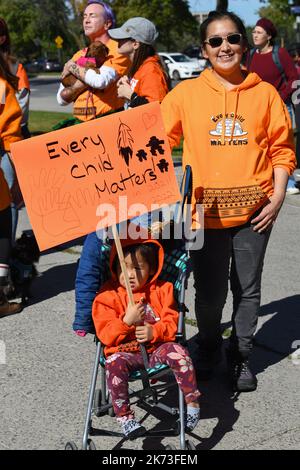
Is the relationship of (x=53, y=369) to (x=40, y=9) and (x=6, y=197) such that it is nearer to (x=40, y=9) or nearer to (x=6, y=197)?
(x=6, y=197)

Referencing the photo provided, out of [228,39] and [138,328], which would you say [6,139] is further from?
[138,328]

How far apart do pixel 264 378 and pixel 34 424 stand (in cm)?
135

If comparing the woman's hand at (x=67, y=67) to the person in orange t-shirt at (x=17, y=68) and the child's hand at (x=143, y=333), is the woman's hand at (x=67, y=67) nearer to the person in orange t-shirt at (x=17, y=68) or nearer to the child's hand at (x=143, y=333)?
the person in orange t-shirt at (x=17, y=68)

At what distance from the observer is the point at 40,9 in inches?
2778

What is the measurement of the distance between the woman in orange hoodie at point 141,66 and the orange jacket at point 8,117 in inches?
31.6

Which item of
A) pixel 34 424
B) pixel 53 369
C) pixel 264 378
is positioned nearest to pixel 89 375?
pixel 53 369

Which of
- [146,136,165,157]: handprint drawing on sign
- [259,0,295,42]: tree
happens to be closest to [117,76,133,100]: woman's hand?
[146,136,165,157]: handprint drawing on sign

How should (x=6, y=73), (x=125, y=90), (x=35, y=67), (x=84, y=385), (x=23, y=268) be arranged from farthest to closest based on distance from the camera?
(x=35, y=67) → (x=23, y=268) → (x=6, y=73) → (x=125, y=90) → (x=84, y=385)

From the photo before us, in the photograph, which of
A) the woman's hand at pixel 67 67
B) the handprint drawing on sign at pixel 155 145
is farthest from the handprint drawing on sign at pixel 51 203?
the woman's hand at pixel 67 67

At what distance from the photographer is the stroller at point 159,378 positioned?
3.49 metres

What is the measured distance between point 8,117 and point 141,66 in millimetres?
973

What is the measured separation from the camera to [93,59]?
5.86m

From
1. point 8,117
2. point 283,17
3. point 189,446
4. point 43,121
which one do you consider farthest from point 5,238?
point 283,17

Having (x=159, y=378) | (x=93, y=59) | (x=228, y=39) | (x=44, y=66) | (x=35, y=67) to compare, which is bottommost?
(x=44, y=66)
